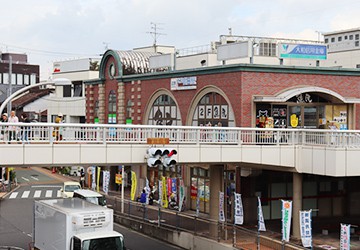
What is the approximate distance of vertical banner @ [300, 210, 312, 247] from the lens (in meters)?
27.2

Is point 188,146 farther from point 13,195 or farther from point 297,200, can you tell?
point 13,195

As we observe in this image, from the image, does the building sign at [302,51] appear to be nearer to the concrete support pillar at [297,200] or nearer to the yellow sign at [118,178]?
the concrete support pillar at [297,200]

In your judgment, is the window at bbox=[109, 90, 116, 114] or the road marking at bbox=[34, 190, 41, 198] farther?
the road marking at bbox=[34, 190, 41, 198]

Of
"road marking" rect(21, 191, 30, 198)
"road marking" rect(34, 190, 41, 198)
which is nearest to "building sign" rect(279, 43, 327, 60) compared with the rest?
"road marking" rect(34, 190, 41, 198)

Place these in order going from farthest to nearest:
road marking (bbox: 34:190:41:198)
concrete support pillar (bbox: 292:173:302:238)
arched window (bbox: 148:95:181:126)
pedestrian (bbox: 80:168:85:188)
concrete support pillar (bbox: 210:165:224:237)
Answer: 1. pedestrian (bbox: 80:168:85:188)
2. road marking (bbox: 34:190:41:198)
3. arched window (bbox: 148:95:181:126)
4. concrete support pillar (bbox: 210:165:224:237)
5. concrete support pillar (bbox: 292:173:302:238)

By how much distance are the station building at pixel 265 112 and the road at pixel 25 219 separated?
457 cm

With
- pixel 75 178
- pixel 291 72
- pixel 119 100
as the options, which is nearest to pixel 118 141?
pixel 291 72

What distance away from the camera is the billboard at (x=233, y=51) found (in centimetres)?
3807

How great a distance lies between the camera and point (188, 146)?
2705cm

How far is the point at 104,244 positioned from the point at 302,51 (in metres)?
→ 20.2

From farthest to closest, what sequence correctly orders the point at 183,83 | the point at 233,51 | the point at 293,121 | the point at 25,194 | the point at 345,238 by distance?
the point at 25,194
the point at 183,83
the point at 233,51
the point at 293,121
the point at 345,238

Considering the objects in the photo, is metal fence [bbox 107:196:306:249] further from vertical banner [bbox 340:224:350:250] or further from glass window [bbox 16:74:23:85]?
glass window [bbox 16:74:23:85]

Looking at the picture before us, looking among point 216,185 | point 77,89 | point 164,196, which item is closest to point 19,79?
point 77,89

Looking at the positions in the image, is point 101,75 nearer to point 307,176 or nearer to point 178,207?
point 178,207
